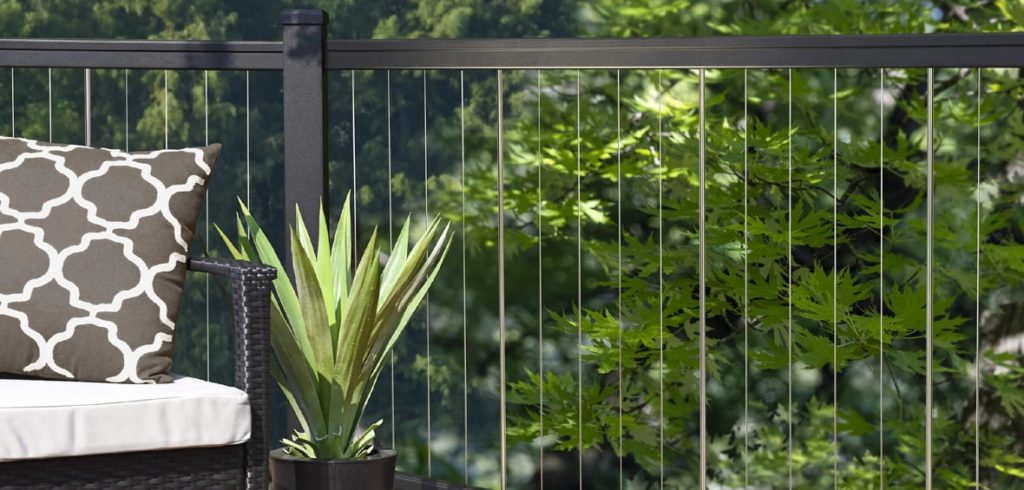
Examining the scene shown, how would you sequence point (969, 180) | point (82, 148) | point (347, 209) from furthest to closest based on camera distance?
1. point (969, 180)
2. point (347, 209)
3. point (82, 148)

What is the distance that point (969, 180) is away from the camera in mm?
6465

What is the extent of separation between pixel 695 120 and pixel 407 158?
6.14ft

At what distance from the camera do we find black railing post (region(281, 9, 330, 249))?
123 inches

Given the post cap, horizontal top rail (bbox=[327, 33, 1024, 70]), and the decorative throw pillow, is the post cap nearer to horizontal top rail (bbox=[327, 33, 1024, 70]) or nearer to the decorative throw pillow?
horizontal top rail (bbox=[327, 33, 1024, 70])

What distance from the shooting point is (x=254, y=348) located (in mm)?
2461

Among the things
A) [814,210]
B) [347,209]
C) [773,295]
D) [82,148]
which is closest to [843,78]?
[814,210]

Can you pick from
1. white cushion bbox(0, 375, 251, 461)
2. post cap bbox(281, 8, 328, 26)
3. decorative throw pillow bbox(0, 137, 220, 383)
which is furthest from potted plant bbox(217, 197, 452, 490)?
post cap bbox(281, 8, 328, 26)

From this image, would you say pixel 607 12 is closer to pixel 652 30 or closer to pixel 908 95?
pixel 652 30

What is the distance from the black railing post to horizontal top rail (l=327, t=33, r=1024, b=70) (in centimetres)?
5

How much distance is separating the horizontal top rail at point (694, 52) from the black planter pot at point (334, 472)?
87 cm

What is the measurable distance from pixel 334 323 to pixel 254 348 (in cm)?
37

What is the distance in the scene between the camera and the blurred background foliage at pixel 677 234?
662cm

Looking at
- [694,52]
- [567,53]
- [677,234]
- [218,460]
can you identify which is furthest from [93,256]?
[677,234]

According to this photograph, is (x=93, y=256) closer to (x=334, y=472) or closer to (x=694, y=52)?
(x=334, y=472)
